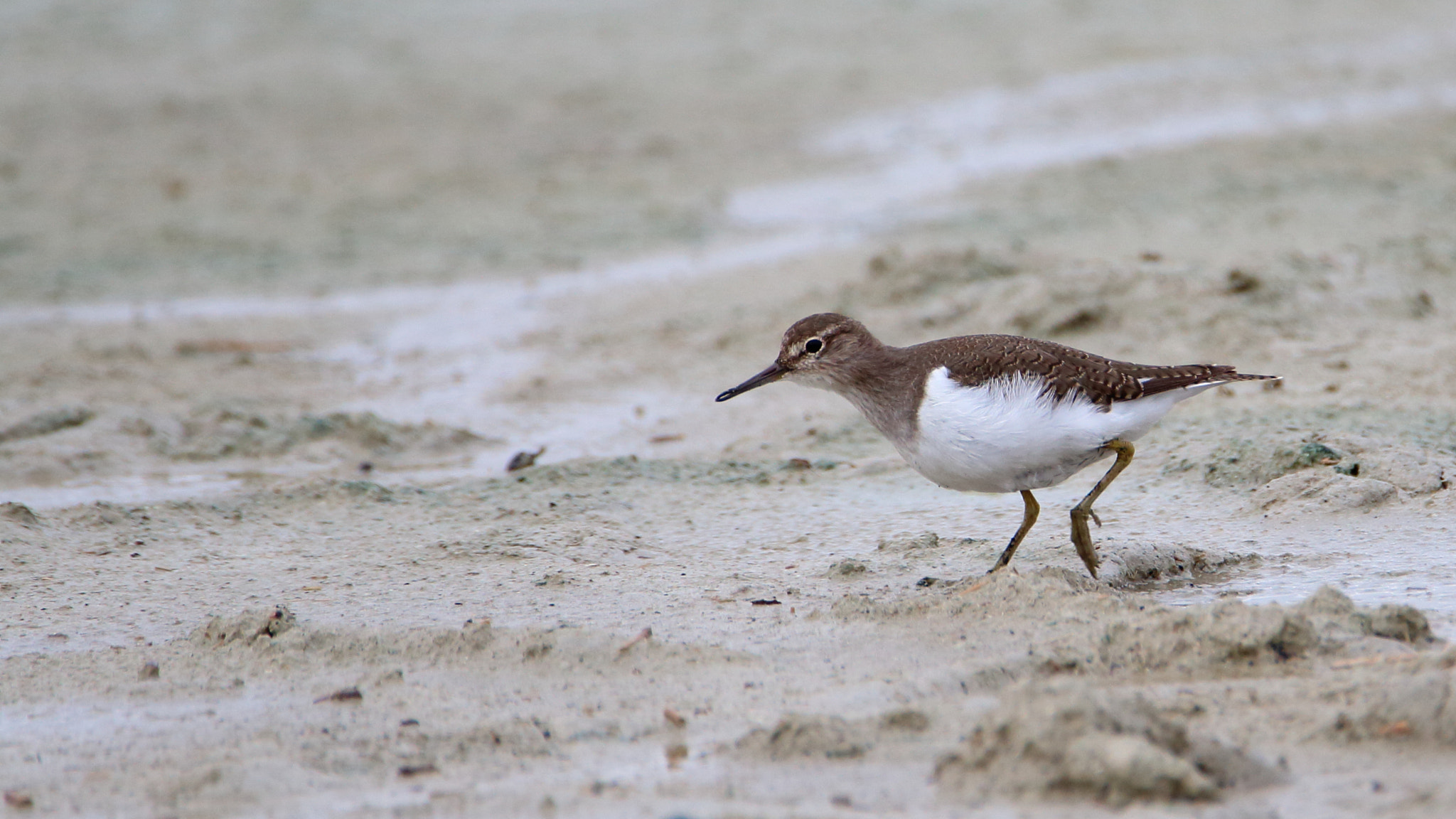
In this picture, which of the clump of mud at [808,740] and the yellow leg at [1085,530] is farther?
the yellow leg at [1085,530]

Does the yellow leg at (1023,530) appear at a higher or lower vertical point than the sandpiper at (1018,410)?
lower

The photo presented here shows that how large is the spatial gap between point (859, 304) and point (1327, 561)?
4325 mm

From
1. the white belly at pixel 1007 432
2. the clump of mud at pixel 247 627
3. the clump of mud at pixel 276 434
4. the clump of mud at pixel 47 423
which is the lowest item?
the clump of mud at pixel 247 627

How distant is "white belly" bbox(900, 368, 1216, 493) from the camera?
15.8 ft

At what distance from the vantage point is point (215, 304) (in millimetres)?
10273

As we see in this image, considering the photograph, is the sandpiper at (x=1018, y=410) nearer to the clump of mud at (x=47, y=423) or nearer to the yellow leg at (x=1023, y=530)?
the yellow leg at (x=1023, y=530)

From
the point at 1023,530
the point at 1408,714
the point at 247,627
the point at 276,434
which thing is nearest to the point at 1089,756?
the point at 1408,714

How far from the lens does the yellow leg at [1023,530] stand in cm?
504

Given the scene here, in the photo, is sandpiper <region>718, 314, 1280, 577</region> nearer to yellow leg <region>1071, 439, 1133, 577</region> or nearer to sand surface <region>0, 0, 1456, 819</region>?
yellow leg <region>1071, 439, 1133, 577</region>

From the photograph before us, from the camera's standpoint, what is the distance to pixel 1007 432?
4.79 m

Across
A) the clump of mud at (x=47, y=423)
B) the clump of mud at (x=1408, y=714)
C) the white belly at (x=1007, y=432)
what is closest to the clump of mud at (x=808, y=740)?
the clump of mud at (x=1408, y=714)

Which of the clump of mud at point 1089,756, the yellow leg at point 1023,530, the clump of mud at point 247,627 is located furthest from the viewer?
the yellow leg at point 1023,530

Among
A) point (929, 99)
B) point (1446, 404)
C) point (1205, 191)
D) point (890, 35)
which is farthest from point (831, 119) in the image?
point (1446, 404)

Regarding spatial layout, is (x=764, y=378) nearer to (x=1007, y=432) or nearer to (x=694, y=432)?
(x=1007, y=432)
